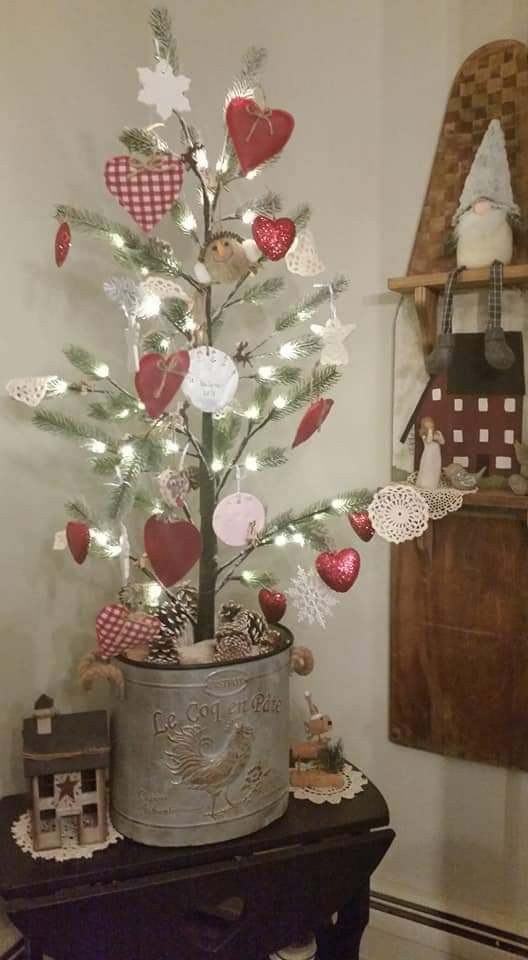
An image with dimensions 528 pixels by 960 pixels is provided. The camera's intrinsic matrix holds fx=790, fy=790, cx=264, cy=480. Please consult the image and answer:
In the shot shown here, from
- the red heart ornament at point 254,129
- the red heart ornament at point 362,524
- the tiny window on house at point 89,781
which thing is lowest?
the tiny window on house at point 89,781

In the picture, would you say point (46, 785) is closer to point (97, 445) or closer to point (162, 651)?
point (162, 651)

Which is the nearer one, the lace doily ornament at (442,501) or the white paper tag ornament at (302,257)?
the white paper tag ornament at (302,257)

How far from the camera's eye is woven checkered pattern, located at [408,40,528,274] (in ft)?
5.25

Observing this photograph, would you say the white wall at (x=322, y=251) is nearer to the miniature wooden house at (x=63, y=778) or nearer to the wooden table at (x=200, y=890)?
the miniature wooden house at (x=63, y=778)

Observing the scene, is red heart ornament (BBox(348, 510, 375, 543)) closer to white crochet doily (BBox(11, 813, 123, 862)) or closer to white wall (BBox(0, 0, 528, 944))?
white wall (BBox(0, 0, 528, 944))

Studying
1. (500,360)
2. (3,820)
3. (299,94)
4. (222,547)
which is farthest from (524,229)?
(3,820)

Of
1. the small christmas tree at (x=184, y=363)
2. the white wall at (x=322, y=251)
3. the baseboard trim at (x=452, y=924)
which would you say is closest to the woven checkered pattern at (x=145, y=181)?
the small christmas tree at (x=184, y=363)

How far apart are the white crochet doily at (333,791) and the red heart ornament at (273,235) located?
1024 millimetres

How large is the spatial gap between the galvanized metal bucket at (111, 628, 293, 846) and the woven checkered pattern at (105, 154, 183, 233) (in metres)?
0.77

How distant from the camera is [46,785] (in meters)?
1.36

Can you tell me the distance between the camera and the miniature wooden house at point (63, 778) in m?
1.34

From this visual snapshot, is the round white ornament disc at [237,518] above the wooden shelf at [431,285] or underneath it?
underneath

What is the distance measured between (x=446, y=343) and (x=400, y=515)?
0.40 m

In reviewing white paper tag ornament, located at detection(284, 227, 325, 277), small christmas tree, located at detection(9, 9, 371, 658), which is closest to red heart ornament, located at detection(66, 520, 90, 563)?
small christmas tree, located at detection(9, 9, 371, 658)
